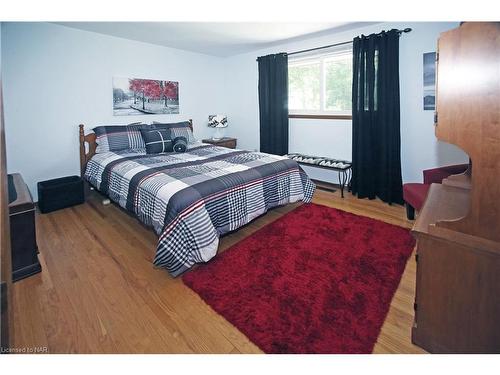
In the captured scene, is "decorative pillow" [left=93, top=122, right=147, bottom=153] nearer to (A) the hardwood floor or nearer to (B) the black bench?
(A) the hardwood floor

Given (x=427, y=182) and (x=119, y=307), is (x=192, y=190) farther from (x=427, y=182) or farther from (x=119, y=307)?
(x=427, y=182)

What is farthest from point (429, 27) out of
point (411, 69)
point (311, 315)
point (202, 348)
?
point (202, 348)

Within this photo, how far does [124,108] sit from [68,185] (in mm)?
1359

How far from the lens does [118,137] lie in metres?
3.72

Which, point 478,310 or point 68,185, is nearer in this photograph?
point 478,310

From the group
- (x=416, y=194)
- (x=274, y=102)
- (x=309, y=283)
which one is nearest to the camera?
(x=309, y=283)

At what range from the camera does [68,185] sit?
11.3 feet

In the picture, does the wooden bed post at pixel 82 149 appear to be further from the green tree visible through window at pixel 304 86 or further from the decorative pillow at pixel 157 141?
the green tree visible through window at pixel 304 86

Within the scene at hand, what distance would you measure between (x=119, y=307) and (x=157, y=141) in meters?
2.38

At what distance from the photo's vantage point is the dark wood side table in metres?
1.97

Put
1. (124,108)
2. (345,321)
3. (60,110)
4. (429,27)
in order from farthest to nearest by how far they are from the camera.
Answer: (124,108), (60,110), (429,27), (345,321)

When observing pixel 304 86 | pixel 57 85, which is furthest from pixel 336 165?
pixel 57 85

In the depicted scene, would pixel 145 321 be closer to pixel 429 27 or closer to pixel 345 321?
pixel 345 321
